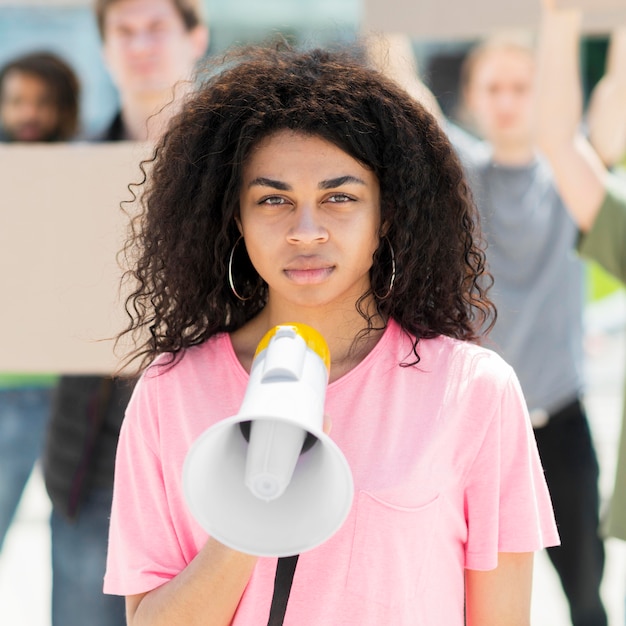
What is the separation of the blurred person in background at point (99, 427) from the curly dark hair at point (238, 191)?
1.29 m

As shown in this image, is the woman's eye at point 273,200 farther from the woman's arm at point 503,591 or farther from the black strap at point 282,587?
the woman's arm at point 503,591

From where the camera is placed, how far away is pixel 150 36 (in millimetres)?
3035

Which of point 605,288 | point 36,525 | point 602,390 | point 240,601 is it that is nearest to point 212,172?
point 240,601

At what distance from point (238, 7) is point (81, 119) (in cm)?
400

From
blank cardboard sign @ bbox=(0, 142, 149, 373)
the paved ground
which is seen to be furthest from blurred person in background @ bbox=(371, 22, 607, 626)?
blank cardboard sign @ bbox=(0, 142, 149, 373)

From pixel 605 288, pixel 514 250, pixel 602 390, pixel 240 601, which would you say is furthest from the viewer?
pixel 605 288

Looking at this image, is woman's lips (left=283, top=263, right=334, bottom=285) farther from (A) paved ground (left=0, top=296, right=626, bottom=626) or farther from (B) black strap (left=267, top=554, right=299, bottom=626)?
(A) paved ground (left=0, top=296, right=626, bottom=626)

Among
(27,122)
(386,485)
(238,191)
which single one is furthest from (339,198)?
(27,122)

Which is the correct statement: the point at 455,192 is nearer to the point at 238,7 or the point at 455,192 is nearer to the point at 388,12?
the point at 388,12

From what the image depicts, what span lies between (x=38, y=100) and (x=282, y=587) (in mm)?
2615

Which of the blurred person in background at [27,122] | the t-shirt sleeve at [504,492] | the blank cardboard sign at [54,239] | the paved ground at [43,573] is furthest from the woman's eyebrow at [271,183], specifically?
the paved ground at [43,573]

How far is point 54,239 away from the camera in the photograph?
9.11 ft

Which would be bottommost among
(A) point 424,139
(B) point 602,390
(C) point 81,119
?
(B) point 602,390

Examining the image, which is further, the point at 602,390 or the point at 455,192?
the point at 602,390
